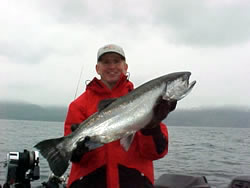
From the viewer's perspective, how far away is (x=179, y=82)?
437 centimetres

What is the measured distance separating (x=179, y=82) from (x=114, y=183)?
1882mm

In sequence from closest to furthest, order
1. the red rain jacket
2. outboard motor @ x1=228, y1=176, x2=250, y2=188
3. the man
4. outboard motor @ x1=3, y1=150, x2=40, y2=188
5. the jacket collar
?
the man, the red rain jacket, the jacket collar, outboard motor @ x1=3, y1=150, x2=40, y2=188, outboard motor @ x1=228, y1=176, x2=250, y2=188

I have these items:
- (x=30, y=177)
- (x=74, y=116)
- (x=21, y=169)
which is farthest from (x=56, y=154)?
(x=30, y=177)

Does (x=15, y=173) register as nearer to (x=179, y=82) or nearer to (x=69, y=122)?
(x=69, y=122)

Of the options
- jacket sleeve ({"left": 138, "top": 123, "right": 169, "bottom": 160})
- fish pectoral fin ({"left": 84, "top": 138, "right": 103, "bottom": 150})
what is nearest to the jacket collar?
jacket sleeve ({"left": 138, "top": 123, "right": 169, "bottom": 160})

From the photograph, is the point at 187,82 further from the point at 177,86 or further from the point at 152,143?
the point at 152,143

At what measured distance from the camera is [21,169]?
6.59 m

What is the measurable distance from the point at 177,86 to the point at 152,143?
0.98m

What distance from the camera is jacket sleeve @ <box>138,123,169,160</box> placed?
4.44 meters

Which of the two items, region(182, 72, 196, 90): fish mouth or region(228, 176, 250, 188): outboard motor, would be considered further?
region(228, 176, 250, 188): outboard motor

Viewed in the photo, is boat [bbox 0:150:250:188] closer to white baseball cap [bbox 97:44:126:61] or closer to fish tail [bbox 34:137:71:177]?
fish tail [bbox 34:137:71:177]

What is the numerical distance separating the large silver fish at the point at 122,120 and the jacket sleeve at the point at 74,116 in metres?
0.51

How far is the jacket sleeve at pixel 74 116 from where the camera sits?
193 inches

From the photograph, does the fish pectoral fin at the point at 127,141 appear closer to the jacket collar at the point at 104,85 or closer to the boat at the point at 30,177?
the jacket collar at the point at 104,85
